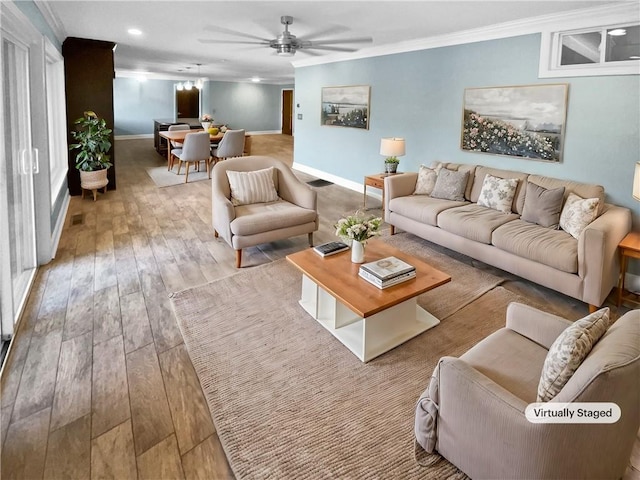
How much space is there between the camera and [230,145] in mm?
7977

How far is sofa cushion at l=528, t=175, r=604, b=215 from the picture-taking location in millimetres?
3469

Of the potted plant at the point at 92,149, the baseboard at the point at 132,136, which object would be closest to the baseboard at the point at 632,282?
the potted plant at the point at 92,149

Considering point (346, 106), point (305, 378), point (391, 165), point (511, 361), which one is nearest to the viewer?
point (511, 361)

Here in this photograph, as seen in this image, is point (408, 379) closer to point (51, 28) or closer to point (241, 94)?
point (51, 28)

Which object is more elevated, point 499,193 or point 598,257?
point 499,193

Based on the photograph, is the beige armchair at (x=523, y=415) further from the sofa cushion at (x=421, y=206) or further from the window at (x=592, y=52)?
the window at (x=592, y=52)

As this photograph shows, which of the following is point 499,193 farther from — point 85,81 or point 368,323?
point 85,81

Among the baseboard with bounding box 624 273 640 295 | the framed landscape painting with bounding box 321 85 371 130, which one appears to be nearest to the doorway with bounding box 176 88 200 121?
the framed landscape painting with bounding box 321 85 371 130

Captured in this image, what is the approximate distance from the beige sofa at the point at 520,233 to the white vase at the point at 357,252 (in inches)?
54.2

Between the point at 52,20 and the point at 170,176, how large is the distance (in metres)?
3.48

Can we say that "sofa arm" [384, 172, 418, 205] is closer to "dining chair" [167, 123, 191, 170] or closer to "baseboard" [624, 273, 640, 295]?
"baseboard" [624, 273, 640, 295]

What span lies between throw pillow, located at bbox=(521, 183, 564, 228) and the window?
110 centimetres

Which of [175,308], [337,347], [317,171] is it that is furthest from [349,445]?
[317,171]

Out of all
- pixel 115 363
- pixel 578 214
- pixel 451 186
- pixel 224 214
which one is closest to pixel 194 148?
pixel 224 214
